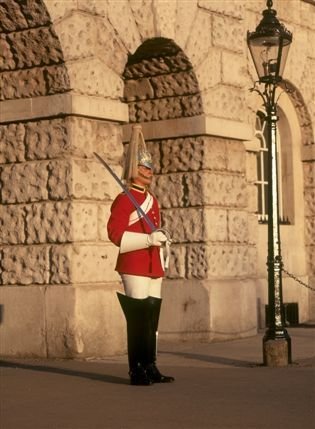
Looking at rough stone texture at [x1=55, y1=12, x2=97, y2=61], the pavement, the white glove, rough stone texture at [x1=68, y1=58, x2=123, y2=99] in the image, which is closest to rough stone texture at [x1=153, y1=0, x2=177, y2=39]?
rough stone texture at [x1=68, y1=58, x2=123, y2=99]

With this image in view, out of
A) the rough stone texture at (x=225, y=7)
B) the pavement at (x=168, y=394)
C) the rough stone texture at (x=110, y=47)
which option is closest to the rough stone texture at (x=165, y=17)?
the rough stone texture at (x=225, y=7)

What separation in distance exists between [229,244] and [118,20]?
10.6 ft

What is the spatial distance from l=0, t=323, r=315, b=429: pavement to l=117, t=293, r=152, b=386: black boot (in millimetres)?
132

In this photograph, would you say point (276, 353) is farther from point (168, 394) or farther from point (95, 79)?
point (95, 79)

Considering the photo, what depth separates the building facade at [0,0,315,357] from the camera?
1278cm

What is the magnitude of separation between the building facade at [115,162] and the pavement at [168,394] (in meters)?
0.73

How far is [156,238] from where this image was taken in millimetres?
10086

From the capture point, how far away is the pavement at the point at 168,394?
8.11m

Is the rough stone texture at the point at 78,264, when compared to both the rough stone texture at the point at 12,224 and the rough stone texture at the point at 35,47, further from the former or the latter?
the rough stone texture at the point at 35,47

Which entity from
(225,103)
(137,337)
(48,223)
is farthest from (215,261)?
(137,337)

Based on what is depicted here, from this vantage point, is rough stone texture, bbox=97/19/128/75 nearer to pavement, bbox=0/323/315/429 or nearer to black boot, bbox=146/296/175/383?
pavement, bbox=0/323/315/429

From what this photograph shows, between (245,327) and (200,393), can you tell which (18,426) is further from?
(245,327)

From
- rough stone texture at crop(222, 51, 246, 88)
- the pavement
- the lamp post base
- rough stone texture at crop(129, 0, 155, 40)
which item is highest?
rough stone texture at crop(129, 0, 155, 40)

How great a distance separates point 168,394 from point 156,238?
1291 millimetres
